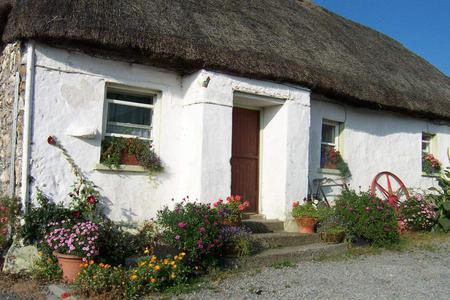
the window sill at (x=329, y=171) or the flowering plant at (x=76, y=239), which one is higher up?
the window sill at (x=329, y=171)

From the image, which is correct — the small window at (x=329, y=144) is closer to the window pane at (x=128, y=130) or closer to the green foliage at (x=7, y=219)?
the window pane at (x=128, y=130)

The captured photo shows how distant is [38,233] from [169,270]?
6.36ft

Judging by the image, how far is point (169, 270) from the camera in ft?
18.1

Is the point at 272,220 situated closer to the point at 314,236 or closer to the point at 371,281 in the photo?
the point at 314,236

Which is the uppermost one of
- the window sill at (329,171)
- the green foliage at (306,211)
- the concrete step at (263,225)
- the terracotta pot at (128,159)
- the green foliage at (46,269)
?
the terracotta pot at (128,159)

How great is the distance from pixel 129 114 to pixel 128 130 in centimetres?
26

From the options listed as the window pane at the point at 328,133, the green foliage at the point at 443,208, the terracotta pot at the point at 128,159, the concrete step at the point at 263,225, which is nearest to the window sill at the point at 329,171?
the window pane at the point at 328,133

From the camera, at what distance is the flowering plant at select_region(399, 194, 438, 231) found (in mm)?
9914

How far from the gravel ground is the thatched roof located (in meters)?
3.26

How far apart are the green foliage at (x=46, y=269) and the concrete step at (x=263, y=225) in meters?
3.05

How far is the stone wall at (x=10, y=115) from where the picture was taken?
254 inches

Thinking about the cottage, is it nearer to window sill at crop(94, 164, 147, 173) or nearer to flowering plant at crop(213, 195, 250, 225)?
window sill at crop(94, 164, 147, 173)

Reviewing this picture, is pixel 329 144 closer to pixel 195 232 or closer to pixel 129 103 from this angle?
pixel 129 103

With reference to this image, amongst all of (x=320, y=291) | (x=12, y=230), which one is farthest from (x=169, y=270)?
(x=12, y=230)
